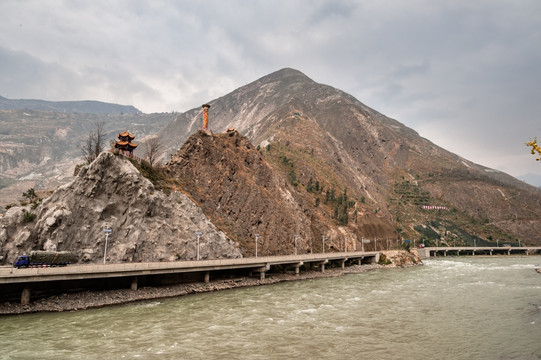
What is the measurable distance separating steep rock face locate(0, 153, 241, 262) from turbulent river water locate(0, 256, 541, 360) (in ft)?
44.5

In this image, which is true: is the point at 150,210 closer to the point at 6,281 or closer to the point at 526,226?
the point at 6,281

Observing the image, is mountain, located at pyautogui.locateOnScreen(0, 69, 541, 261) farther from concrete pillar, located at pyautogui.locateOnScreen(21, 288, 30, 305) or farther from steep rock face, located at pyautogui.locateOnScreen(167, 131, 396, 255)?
concrete pillar, located at pyautogui.locateOnScreen(21, 288, 30, 305)

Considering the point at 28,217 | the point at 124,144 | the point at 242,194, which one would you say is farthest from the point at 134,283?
the point at 242,194

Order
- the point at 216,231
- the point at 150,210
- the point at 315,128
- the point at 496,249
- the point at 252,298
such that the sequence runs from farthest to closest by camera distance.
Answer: the point at 315,128, the point at 496,249, the point at 216,231, the point at 150,210, the point at 252,298

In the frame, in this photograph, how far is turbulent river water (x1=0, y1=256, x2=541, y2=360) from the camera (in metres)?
21.6

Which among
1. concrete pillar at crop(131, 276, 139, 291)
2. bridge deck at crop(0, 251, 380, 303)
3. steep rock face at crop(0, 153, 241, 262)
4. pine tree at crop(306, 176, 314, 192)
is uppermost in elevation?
pine tree at crop(306, 176, 314, 192)

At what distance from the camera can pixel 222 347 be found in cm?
2261

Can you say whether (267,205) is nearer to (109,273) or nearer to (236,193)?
(236,193)

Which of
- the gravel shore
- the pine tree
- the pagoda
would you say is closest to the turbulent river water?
the gravel shore

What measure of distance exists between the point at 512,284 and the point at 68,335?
208 ft

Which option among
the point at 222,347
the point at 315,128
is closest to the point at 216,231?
the point at 222,347

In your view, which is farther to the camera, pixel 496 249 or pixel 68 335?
pixel 496 249

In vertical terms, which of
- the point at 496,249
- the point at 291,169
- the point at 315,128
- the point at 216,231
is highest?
the point at 315,128

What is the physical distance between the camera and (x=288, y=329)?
27391 mm
